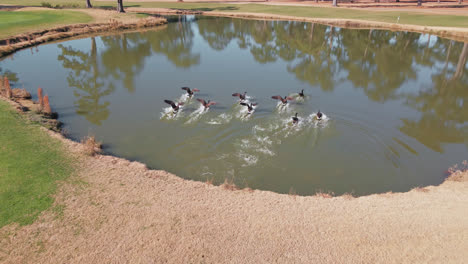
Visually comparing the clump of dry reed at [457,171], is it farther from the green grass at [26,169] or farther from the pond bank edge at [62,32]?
the pond bank edge at [62,32]

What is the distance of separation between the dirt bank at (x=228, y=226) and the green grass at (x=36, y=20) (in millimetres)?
37246

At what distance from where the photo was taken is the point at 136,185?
11078mm

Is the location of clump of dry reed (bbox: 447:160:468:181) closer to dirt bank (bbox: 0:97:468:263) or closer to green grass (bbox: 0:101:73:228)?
dirt bank (bbox: 0:97:468:263)

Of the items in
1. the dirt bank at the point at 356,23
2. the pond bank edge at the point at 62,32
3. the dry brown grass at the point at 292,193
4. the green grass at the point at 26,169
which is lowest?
the dry brown grass at the point at 292,193

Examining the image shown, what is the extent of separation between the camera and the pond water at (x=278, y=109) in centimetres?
1328

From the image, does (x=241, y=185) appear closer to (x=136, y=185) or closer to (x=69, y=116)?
(x=136, y=185)

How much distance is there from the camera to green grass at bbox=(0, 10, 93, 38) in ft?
126

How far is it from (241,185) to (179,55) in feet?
77.7

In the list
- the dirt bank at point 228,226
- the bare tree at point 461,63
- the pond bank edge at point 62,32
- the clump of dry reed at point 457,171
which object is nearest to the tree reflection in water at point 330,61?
the bare tree at point 461,63

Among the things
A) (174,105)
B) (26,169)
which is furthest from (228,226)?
(174,105)

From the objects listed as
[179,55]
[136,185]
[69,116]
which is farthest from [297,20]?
[136,185]

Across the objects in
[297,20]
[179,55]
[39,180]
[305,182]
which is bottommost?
[305,182]

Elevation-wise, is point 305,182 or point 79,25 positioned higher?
point 79,25

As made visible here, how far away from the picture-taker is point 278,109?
61.0 ft
